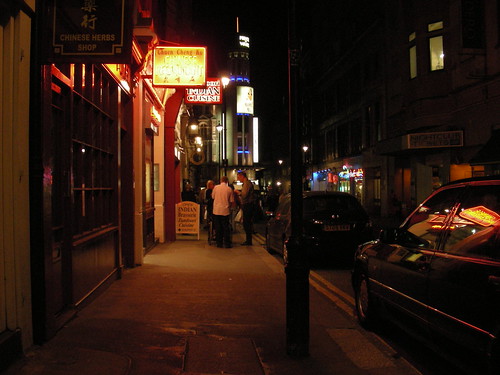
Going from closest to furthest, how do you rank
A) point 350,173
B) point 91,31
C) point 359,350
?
1. point 91,31
2. point 359,350
3. point 350,173

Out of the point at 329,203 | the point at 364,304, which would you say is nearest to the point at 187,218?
the point at 329,203

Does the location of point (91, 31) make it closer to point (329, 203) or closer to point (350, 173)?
point (329, 203)

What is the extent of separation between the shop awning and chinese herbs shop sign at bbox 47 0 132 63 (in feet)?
48.5

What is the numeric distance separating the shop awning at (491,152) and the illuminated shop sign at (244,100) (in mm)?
54387

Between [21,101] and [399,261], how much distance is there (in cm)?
408

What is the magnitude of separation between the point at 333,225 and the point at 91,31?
272 inches

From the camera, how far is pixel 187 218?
48.9ft

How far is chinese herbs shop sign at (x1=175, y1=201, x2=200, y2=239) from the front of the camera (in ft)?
48.6

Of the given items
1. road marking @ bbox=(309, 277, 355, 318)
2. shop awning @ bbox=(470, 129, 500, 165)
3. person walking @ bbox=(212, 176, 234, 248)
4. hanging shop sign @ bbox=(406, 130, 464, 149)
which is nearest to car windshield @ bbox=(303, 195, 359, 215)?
road marking @ bbox=(309, 277, 355, 318)

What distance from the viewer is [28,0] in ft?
14.7

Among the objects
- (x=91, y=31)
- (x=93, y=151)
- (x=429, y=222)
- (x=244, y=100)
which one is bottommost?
(x=429, y=222)

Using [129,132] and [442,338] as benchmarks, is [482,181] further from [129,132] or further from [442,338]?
[129,132]

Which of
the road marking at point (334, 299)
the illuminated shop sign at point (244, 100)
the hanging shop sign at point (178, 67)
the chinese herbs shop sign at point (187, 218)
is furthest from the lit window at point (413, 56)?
the illuminated shop sign at point (244, 100)

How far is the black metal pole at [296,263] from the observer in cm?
470
